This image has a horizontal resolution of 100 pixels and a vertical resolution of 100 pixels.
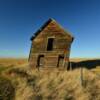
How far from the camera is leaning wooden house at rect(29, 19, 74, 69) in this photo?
26875mm

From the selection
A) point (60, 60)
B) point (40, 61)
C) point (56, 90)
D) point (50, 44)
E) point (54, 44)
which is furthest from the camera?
point (50, 44)

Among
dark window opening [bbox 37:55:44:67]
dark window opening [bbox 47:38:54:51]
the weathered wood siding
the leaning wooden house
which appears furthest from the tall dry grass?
dark window opening [bbox 47:38:54:51]

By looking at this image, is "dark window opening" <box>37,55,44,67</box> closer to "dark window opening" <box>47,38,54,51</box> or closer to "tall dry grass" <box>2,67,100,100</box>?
"dark window opening" <box>47,38,54,51</box>

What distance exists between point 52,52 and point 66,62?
2.38 meters

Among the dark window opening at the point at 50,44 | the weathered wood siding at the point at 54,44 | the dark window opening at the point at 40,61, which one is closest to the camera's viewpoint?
the weathered wood siding at the point at 54,44

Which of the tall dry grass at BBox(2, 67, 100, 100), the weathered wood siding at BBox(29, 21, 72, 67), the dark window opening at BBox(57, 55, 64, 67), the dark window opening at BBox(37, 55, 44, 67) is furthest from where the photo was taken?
the dark window opening at BBox(37, 55, 44, 67)

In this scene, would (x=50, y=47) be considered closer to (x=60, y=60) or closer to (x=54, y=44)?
(x=54, y=44)

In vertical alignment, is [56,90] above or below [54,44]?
below

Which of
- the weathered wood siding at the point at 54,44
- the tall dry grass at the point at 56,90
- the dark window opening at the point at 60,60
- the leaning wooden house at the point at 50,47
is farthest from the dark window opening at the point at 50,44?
the tall dry grass at the point at 56,90

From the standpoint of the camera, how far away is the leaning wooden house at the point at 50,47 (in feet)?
88.2

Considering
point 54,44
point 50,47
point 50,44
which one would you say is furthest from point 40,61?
point 54,44

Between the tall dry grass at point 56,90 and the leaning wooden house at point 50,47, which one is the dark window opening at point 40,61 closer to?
the leaning wooden house at point 50,47

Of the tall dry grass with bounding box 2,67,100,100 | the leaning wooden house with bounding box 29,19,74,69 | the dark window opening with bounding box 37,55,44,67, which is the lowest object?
the tall dry grass with bounding box 2,67,100,100

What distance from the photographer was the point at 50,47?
92.2ft
